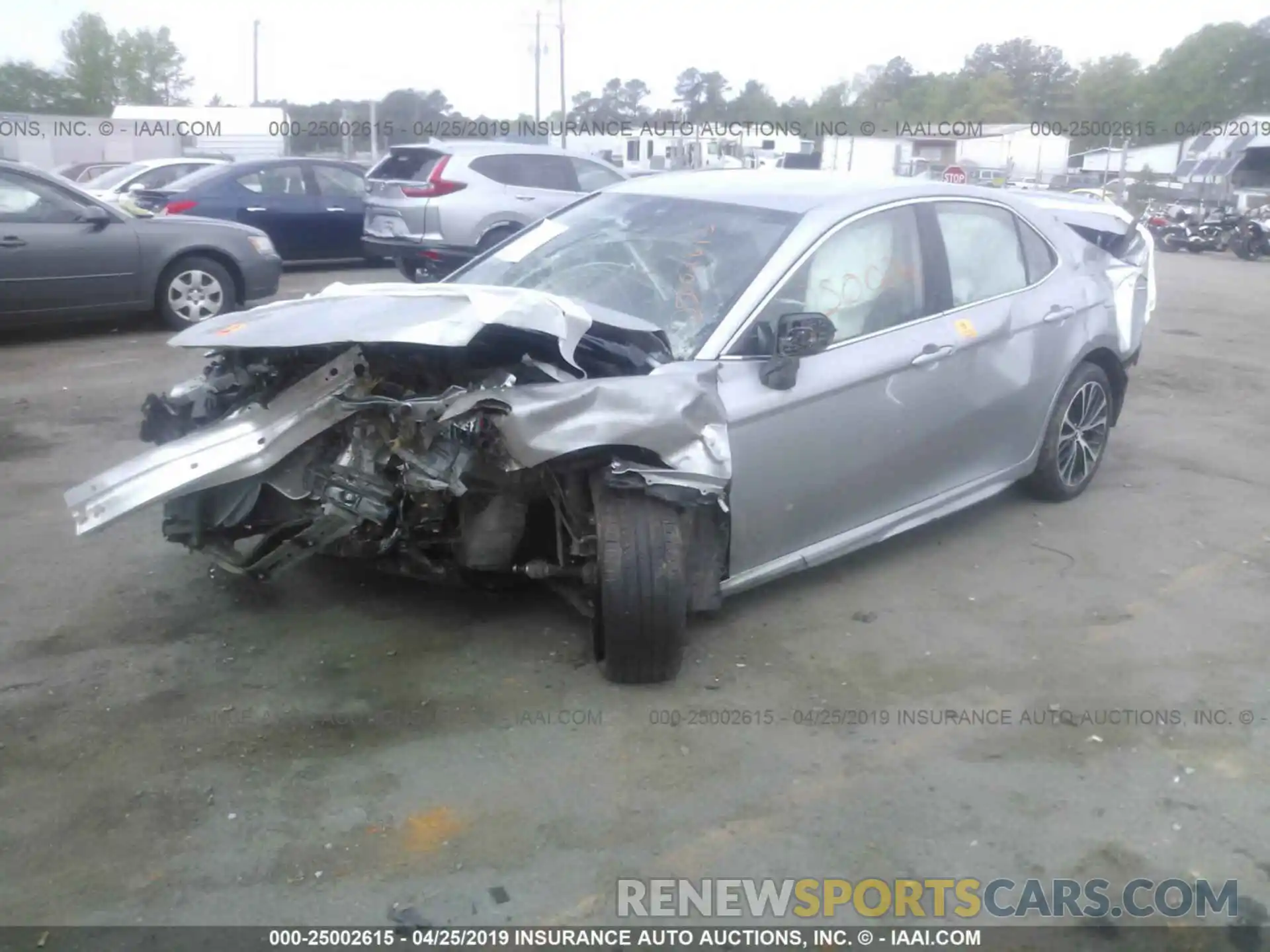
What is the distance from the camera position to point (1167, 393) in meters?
8.55

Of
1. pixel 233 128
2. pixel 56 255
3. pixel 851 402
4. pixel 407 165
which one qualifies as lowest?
pixel 851 402

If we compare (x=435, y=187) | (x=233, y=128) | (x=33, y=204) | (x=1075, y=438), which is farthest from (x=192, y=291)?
(x=233, y=128)

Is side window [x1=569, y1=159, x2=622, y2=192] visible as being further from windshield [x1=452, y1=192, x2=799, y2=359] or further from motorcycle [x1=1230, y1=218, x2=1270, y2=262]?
motorcycle [x1=1230, y1=218, x2=1270, y2=262]

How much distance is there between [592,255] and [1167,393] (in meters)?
5.59

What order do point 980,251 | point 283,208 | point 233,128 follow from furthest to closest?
point 233,128
point 283,208
point 980,251

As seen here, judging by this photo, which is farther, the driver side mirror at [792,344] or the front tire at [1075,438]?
the front tire at [1075,438]

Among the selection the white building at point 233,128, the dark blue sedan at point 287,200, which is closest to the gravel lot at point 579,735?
the dark blue sedan at point 287,200

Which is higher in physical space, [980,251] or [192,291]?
[980,251]

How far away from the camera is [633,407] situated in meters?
3.75

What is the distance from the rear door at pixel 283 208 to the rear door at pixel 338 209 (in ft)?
0.24

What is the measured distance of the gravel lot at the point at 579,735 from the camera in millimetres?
2998

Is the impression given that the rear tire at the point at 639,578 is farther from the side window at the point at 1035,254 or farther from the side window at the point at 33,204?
the side window at the point at 33,204
